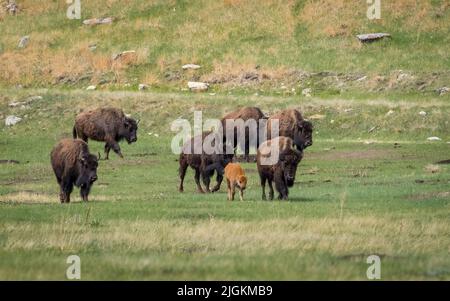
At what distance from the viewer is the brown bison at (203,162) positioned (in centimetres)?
2597

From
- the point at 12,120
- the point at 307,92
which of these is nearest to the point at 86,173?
the point at 12,120

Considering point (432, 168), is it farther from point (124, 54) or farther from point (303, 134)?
point (124, 54)

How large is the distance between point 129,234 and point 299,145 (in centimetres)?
1785

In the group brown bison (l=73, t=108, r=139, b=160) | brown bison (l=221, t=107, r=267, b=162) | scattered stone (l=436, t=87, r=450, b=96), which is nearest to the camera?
brown bison (l=221, t=107, r=267, b=162)

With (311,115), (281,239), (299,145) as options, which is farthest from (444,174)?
(311,115)

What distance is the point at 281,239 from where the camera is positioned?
15258mm

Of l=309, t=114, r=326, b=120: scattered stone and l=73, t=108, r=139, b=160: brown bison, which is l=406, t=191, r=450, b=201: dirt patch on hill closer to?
l=73, t=108, r=139, b=160: brown bison

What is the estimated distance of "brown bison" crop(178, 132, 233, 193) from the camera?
85.2 ft

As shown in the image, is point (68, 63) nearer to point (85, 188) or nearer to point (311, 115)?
point (311, 115)

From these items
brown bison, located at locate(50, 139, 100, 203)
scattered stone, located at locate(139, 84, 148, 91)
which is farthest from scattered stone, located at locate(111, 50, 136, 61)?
brown bison, located at locate(50, 139, 100, 203)

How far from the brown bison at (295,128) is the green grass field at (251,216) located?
91cm

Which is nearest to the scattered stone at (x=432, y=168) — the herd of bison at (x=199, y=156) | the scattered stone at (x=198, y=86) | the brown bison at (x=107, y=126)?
the herd of bison at (x=199, y=156)

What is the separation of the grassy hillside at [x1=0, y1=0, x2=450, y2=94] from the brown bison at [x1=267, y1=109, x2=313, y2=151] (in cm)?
1685

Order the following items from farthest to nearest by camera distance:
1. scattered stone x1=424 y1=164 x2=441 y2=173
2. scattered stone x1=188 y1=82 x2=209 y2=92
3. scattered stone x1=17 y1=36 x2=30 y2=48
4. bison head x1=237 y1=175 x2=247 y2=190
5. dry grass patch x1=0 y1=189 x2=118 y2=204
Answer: scattered stone x1=17 y1=36 x2=30 y2=48 < scattered stone x1=188 y1=82 x2=209 y2=92 < scattered stone x1=424 y1=164 x2=441 y2=173 < dry grass patch x1=0 y1=189 x2=118 y2=204 < bison head x1=237 y1=175 x2=247 y2=190
